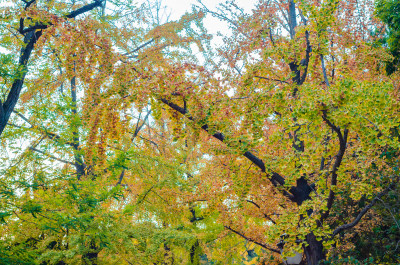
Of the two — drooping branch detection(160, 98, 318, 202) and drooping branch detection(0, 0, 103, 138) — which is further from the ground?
drooping branch detection(0, 0, 103, 138)

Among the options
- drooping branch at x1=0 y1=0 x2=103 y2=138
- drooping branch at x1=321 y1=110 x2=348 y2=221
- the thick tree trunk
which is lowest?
the thick tree trunk

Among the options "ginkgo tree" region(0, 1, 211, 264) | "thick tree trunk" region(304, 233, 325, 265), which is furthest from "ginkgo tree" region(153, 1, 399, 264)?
"ginkgo tree" region(0, 1, 211, 264)

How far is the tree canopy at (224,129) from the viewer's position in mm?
5031

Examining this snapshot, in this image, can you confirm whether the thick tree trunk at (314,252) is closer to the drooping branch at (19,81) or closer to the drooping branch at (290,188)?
the drooping branch at (290,188)

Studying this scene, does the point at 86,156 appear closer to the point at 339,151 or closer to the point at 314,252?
the point at 339,151

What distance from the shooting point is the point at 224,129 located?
576 cm

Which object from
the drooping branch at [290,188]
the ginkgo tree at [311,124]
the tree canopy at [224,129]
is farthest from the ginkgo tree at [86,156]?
the drooping branch at [290,188]

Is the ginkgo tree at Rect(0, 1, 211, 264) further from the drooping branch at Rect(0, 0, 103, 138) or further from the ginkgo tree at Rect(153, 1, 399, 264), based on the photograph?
the ginkgo tree at Rect(153, 1, 399, 264)

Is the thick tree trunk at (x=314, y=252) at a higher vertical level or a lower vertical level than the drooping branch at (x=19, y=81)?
lower

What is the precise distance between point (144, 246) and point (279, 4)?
311 inches

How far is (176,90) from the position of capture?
5.52m

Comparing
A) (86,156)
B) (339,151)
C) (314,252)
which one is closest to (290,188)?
(314,252)

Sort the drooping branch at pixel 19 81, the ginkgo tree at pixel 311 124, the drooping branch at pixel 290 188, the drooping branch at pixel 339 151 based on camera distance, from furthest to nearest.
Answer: the drooping branch at pixel 290 188, the drooping branch at pixel 19 81, the drooping branch at pixel 339 151, the ginkgo tree at pixel 311 124

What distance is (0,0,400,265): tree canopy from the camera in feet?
16.5
